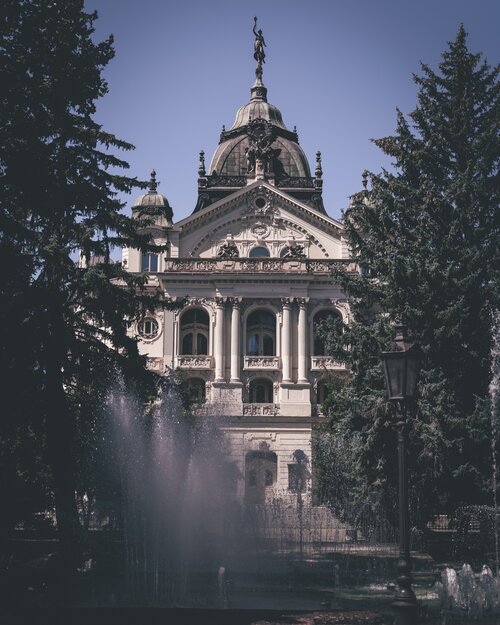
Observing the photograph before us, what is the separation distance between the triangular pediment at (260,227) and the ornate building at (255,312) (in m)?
0.07

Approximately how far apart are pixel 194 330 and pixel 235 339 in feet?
10.3

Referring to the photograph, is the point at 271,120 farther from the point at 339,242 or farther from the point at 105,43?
the point at 105,43

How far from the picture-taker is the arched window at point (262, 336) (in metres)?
49.9

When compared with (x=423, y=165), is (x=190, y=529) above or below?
below

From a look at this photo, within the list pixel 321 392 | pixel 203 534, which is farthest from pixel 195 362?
pixel 203 534

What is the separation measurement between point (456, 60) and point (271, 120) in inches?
1337

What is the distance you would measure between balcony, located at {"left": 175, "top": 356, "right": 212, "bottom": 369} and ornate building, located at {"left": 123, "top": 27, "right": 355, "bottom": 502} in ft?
0.20

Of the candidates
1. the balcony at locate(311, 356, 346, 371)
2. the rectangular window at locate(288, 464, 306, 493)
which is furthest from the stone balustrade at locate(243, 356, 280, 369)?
the rectangular window at locate(288, 464, 306, 493)

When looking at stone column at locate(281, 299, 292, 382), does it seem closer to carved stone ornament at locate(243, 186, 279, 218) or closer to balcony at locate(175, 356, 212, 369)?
balcony at locate(175, 356, 212, 369)

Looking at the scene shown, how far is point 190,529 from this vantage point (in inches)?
1083

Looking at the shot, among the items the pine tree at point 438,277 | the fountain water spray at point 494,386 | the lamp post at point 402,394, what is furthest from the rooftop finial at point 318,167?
the lamp post at point 402,394

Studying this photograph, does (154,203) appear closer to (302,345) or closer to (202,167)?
(202,167)

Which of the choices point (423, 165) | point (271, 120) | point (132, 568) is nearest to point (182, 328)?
point (271, 120)

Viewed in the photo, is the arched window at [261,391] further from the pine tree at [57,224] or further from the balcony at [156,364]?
the pine tree at [57,224]
